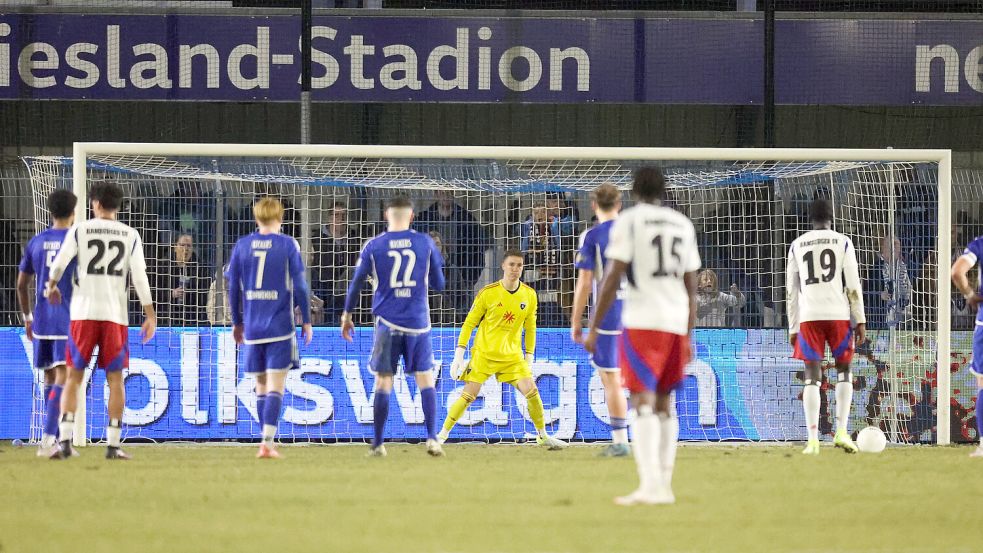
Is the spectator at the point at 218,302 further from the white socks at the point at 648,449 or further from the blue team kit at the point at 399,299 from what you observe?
the white socks at the point at 648,449

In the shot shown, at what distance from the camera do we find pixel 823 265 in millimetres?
10883

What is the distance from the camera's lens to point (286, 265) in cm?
1001

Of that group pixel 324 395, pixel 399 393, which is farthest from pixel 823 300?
pixel 324 395

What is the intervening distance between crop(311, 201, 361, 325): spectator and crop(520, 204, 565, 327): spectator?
65.0 inches

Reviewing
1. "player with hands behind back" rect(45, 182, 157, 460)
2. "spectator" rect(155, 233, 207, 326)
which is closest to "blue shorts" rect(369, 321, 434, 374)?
"player with hands behind back" rect(45, 182, 157, 460)

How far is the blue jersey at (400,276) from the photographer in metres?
10.2

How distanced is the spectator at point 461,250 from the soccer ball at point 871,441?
13.5ft

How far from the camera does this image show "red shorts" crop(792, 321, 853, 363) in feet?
35.8

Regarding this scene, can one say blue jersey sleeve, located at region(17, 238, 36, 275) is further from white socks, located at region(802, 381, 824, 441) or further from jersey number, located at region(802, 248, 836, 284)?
white socks, located at region(802, 381, 824, 441)

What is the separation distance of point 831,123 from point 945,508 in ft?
32.5

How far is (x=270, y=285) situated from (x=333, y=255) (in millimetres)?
3588

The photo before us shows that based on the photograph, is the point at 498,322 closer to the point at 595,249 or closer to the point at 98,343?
the point at 595,249

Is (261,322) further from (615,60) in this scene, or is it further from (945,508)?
(615,60)

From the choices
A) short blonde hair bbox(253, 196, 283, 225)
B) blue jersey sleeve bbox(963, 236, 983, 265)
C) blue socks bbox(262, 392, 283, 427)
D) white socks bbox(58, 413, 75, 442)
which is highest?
short blonde hair bbox(253, 196, 283, 225)
